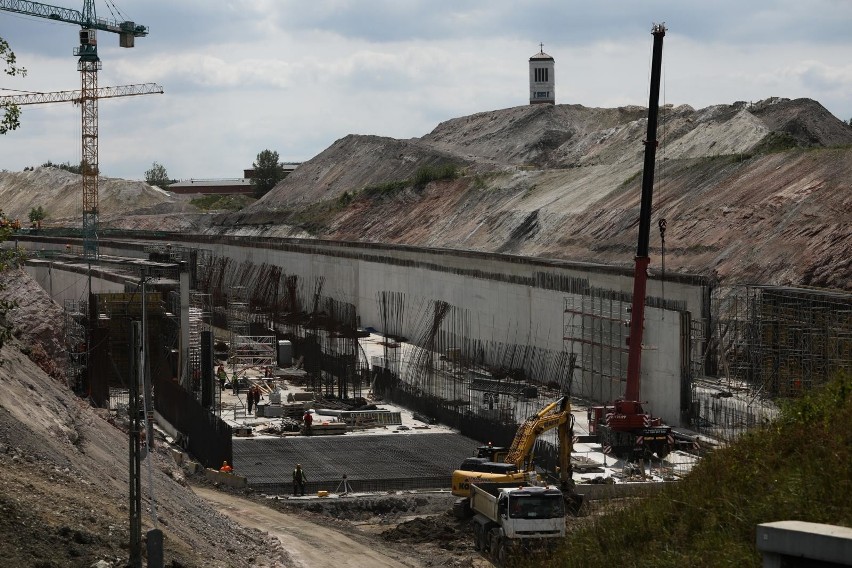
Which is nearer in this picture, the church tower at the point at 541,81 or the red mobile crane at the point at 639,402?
the red mobile crane at the point at 639,402

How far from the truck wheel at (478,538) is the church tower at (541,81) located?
90770 mm

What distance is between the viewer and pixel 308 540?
2133 cm

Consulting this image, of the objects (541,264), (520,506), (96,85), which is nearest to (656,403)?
(541,264)

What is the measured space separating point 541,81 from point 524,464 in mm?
89465

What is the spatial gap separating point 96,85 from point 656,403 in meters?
55.2

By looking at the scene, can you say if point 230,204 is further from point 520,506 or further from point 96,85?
point 520,506

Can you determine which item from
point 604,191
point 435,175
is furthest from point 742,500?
point 435,175

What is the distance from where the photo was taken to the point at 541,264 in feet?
146

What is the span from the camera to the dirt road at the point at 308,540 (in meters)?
20.1

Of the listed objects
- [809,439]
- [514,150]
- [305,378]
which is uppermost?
[514,150]

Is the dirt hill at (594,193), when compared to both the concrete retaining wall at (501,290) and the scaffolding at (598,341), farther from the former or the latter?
the scaffolding at (598,341)

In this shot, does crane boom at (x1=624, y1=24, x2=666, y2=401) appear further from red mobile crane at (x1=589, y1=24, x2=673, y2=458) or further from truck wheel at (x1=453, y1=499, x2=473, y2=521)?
truck wheel at (x1=453, y1=499, x2=473, y2=521)

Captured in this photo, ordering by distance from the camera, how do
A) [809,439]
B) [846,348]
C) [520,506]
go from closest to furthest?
[809,439] < [520,506] < [846,348]

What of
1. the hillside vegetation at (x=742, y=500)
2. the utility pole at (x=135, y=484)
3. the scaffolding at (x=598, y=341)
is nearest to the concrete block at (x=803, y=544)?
the hillside vegetation at (x=742, y=500)
